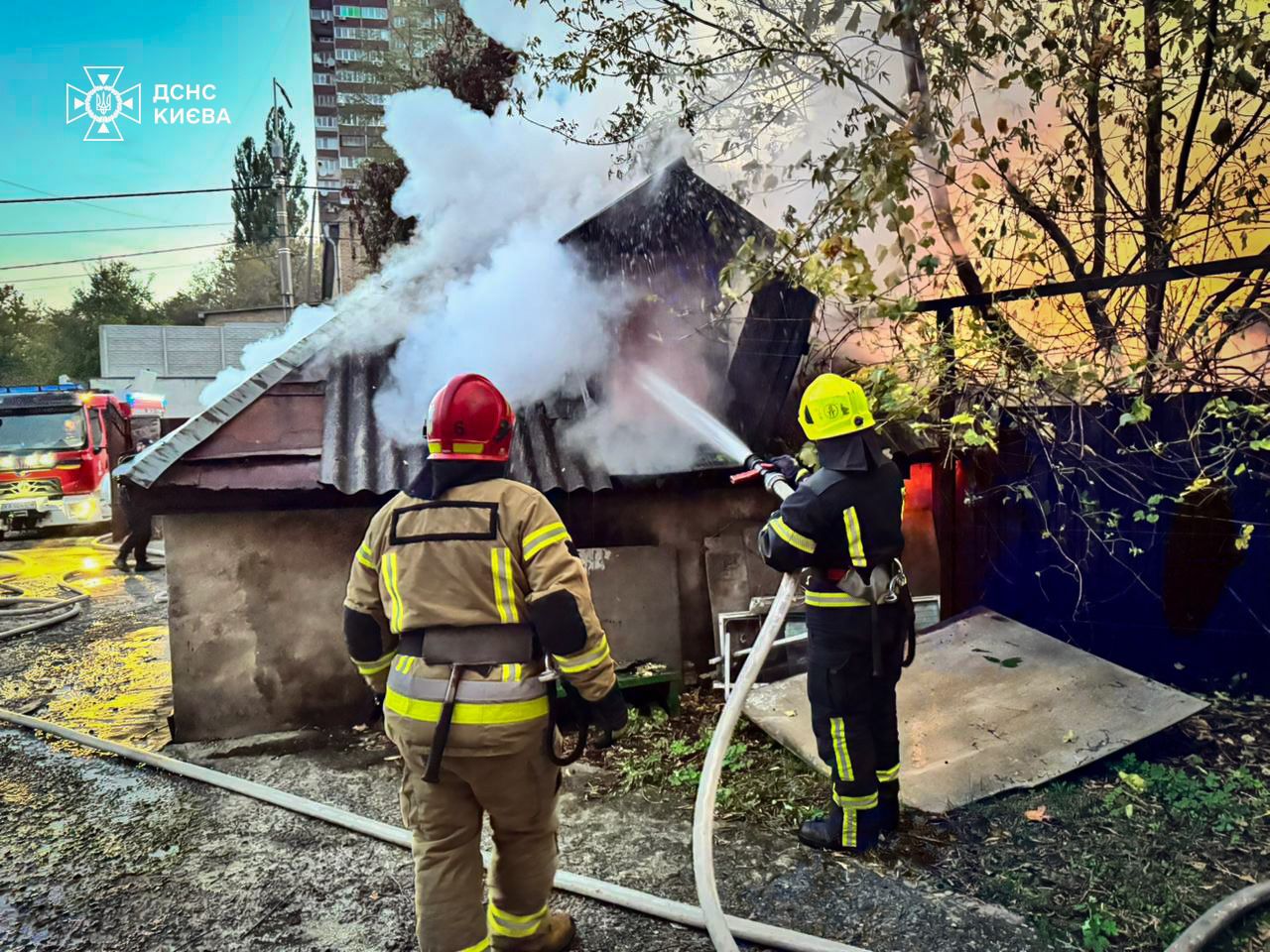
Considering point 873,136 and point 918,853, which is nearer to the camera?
point 918,853

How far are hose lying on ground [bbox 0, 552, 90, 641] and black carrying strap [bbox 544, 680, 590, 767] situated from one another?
7.77 metres

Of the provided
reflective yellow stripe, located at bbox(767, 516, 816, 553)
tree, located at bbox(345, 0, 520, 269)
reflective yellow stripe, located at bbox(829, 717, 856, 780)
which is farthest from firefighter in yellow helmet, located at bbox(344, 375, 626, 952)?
tree, located at bbox(345, 0, 520, 269)

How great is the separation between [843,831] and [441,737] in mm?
1969

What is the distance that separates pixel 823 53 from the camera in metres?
4.29

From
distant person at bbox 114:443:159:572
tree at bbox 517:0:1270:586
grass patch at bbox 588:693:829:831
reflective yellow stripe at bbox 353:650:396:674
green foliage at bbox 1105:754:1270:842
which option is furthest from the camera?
distant person at bbox 114:443:159:572

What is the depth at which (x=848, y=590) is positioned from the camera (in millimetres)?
3531

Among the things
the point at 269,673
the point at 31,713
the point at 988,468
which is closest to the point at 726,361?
the point at 988,468

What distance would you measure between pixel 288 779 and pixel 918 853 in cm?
331

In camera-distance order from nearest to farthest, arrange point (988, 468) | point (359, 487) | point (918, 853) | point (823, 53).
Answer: point (918, 853)
point (823, 53)
point (359, 487)
point (988, 468)

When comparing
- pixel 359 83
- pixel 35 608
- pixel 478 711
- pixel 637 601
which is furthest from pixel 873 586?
pixel 359 83

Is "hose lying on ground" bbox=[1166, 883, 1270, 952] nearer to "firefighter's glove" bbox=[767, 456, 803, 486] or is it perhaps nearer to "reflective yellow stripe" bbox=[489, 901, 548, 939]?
"reflective yellow stripe" bbox=[489, 901, 548, 939]

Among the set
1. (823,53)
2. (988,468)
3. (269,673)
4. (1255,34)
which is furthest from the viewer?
(988,468)

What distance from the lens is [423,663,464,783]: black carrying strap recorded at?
2.56 metres

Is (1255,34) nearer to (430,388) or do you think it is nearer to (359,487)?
(430,388)
